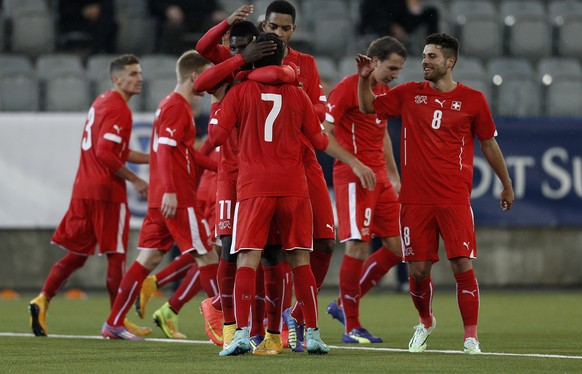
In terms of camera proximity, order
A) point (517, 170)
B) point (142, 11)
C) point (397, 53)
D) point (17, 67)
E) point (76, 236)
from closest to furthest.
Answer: point (397, 53)
point (76, 236)
point (517, 170)
point (17, 67)
point (142, 11)

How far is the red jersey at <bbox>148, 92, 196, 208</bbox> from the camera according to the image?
924 centimetres

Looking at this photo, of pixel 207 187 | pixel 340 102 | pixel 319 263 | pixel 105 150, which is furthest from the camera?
pixel 207 187

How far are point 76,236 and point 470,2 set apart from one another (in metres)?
9.51

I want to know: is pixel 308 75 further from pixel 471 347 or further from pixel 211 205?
pixel 211 205

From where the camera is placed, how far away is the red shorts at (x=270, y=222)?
7336 mm

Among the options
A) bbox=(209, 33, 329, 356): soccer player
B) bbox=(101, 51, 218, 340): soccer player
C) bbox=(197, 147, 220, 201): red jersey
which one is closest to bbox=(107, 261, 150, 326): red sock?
bbox=(101, 51, 218, 340): soccer player

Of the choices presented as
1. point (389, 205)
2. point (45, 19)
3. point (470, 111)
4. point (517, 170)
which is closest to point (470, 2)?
point (517, 170)

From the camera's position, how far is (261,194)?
289 inches

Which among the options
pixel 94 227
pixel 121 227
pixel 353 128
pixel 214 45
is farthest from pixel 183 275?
pixel 214 45

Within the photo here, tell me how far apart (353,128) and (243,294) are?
101 inches

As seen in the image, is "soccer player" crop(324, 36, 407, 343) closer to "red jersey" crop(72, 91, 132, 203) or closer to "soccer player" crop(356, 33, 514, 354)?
"soccer player" crop(356, 33, 514, 354)

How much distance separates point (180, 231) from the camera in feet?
31.1

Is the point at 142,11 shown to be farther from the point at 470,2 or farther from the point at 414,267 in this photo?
the point at 414,267

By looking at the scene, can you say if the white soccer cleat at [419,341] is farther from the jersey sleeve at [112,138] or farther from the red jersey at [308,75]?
the jersey sleeve at [112,138]
